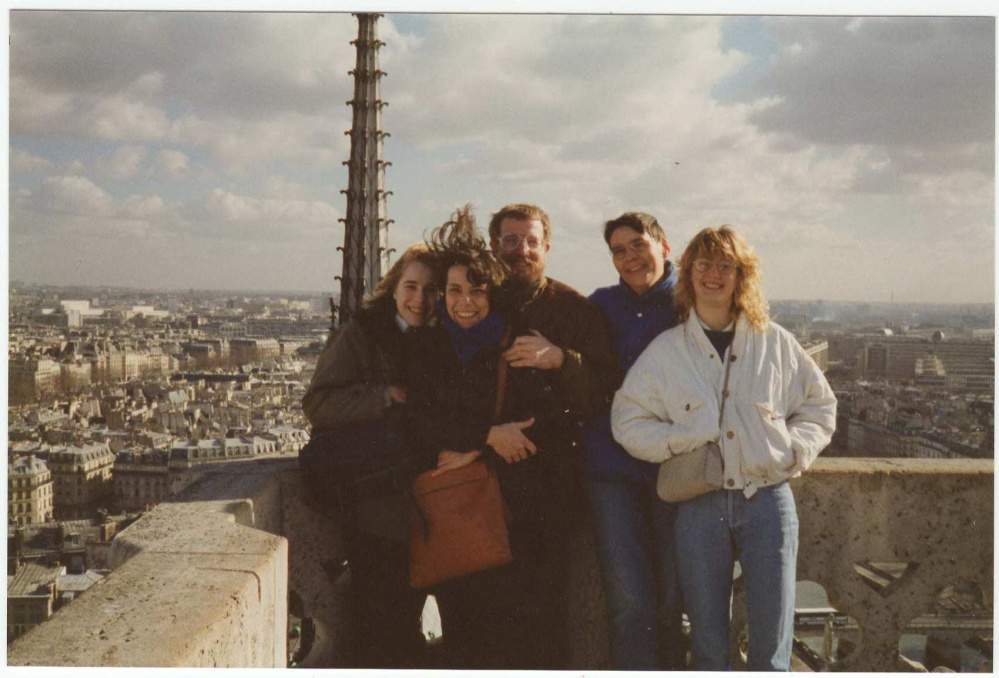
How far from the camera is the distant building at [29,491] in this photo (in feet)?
12.1

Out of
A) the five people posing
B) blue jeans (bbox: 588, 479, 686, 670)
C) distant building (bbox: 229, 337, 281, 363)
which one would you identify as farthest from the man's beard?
distant building (bbox: 229, 337, 281, 363)

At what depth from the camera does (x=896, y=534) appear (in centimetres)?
359

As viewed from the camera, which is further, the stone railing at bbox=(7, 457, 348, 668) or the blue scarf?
the blue scarf

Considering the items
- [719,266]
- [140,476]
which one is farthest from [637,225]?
[140,476]

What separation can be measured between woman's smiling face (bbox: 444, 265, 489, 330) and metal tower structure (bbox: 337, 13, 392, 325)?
38.3ft

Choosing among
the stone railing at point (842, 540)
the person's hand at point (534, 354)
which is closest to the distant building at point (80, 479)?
the stone railing at point (842, 540)

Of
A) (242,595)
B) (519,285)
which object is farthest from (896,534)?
(242,595)

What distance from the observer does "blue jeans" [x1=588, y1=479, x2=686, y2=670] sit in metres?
3.09

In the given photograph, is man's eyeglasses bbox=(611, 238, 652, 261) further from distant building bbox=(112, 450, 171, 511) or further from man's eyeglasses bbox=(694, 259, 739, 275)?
distant building bbox=(112, 450, 171, 511)

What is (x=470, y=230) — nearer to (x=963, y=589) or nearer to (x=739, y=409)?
(x=739, y=409)

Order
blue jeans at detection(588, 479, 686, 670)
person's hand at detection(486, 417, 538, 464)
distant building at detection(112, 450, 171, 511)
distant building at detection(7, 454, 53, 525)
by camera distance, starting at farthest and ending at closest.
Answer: distant building at detection(112, 450, 171, 511) → distant building at detection(7, 454, 53, 525) → blue jeans at detection(588, 479, 686, 670) → person's hand at detection(486, 417, 538, 464)

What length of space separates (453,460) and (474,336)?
0.46m

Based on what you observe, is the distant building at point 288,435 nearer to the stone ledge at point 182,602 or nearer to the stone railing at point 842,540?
the stone railing at point 842,540

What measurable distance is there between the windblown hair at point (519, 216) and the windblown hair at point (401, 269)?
30 centimetres
